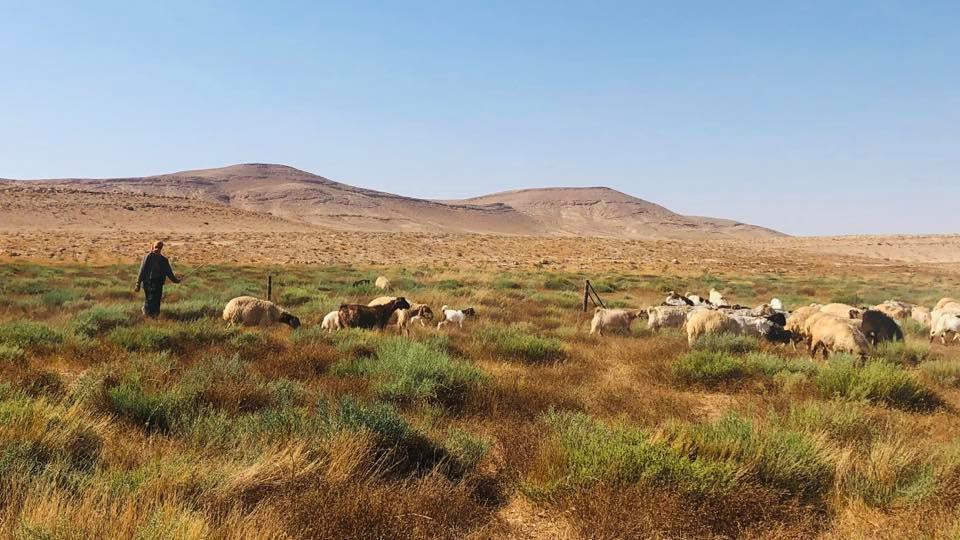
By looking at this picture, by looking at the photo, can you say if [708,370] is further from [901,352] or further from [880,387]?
[901,352]

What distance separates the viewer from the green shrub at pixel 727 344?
34.2 feet

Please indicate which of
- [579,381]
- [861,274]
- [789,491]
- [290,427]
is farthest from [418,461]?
[861,274]

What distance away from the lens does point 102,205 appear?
71062 mm

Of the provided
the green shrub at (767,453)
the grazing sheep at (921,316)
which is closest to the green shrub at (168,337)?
the green shrub at (767,453)

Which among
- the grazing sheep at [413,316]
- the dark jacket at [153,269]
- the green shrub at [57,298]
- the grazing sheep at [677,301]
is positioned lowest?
the green shrub at [57,298]

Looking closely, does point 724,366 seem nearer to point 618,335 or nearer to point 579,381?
point 579,381

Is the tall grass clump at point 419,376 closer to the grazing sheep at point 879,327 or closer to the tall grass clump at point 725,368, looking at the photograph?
the tall grass clump at point 725,368

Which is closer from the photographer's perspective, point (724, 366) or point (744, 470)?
point (744, 470)

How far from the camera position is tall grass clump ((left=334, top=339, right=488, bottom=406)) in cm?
663

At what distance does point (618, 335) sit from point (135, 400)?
10.1 metres

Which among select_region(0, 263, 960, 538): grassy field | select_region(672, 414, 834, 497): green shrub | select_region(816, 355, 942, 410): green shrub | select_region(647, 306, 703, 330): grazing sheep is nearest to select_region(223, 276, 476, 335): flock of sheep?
select_region(0, 263, 960, 538): grassy field

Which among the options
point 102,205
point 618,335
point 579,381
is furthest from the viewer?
point 102,205

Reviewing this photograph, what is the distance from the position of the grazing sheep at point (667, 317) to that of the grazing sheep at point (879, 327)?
3.81 meters

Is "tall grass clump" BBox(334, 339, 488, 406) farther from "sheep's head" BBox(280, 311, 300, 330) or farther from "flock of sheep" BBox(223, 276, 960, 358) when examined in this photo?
"sheep's head" BBox(280, 311, 300, 330)
